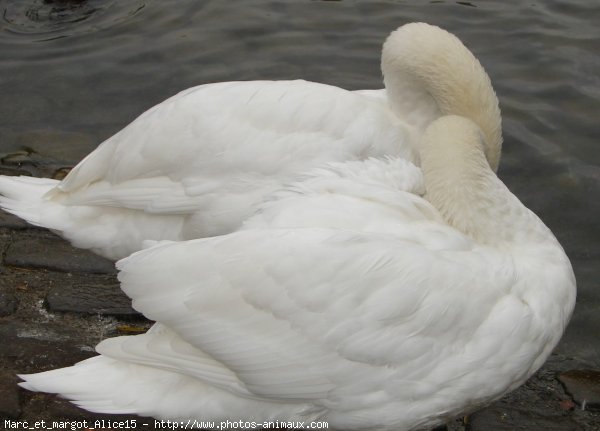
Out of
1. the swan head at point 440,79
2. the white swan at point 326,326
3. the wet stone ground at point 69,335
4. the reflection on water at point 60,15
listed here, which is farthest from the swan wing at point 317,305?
the reflection on water at point 60,15

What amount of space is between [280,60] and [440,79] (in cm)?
271

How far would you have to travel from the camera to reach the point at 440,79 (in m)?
4.42

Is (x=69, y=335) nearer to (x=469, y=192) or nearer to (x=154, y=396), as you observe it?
(x=154, y=396)

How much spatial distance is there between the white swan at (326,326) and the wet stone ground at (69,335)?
595 millimetres

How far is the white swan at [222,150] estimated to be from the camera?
418cm

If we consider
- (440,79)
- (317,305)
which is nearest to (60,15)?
(440,79)

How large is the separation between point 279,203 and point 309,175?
267 mm

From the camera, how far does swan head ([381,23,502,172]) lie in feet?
14.0

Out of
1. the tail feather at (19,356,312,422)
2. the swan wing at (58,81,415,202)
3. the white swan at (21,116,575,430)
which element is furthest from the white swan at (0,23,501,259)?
the tail feather at (19,356,312,422)

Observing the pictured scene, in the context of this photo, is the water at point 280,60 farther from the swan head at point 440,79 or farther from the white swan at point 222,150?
the white swan at point 222,150

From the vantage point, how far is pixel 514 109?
21.2 ft

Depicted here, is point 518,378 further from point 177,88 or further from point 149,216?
point 177,88

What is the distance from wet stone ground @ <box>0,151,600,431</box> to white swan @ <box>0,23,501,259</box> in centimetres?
34

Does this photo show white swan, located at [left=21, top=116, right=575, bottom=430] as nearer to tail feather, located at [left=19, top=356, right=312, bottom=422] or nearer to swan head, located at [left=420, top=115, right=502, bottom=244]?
tail feather, located at [left=19, top=356, right=312, bottom=422]
